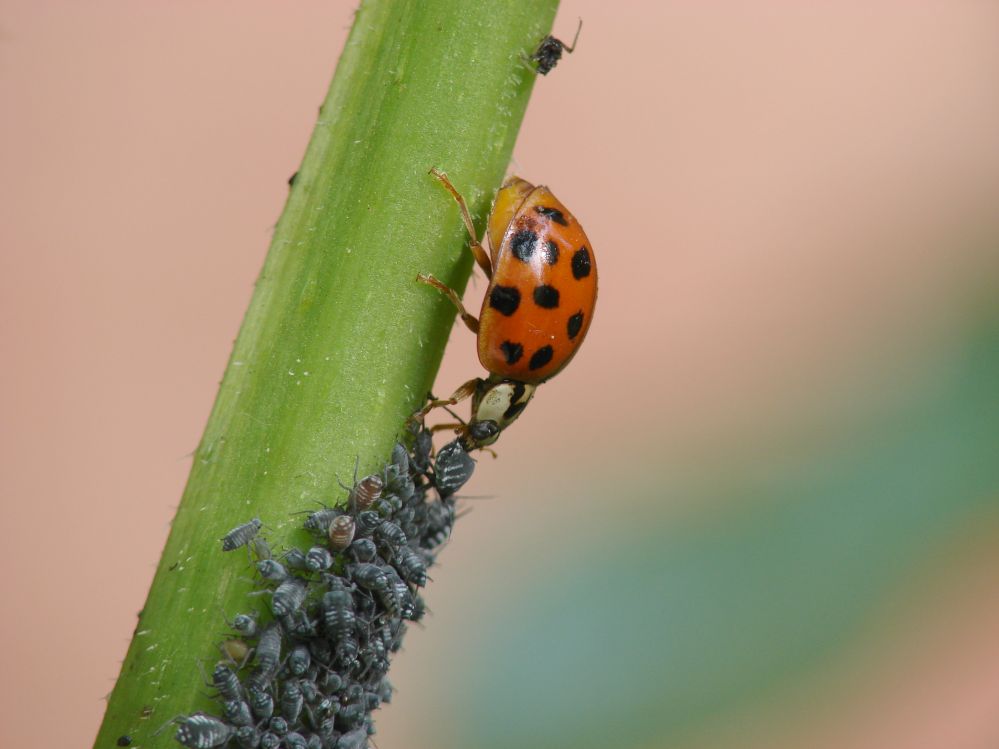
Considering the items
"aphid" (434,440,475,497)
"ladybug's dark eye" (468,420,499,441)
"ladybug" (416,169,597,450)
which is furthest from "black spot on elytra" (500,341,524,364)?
"aphid" (434,440,475,497)

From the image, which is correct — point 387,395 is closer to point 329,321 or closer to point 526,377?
point 329,321

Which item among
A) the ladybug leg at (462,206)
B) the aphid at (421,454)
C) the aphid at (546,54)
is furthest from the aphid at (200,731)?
the aphid at (546,54)

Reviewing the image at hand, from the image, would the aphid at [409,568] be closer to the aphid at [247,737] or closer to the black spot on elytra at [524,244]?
the aphid at [247,737]

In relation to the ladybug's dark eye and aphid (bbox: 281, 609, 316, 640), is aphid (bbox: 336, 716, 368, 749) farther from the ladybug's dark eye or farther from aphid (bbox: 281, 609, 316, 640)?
the ladybug's dark eye

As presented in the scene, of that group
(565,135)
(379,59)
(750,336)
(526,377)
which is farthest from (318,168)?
(565,135)

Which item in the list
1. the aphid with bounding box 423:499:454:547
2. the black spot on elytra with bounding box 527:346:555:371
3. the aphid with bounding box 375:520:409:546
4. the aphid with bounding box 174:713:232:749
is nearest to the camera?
the aphid with bounding box 174:713:232:749

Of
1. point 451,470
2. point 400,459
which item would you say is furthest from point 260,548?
point 451,470

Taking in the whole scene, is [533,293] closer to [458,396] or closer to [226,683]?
[458,396]
